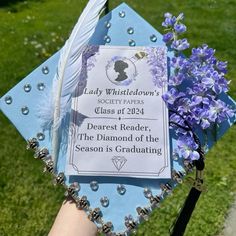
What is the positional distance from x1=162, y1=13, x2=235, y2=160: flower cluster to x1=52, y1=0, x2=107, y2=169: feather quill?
0.25 m

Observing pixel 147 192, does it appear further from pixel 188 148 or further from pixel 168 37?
pixel 168 37

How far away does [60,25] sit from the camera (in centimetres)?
590

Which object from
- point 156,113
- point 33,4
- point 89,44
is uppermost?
point 89,44

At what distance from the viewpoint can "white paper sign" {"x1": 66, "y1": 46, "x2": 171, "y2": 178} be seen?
1.39 m

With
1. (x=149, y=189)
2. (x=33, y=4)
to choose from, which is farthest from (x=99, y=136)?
(x=33, y=4)

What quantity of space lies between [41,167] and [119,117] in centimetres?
217

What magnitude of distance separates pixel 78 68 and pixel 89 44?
89mm

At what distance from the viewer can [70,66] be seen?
144 cm

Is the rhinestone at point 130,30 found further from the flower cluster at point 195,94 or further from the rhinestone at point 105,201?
the rhinestone at point 105,201

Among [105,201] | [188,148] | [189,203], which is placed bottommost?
[189,203]

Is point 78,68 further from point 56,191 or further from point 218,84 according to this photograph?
point 56,191

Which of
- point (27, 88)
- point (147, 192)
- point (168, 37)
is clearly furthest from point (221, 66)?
point (27, 88)

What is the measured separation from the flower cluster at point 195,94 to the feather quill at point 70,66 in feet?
0.81

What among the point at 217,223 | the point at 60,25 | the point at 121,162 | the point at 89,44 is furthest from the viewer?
the point at 60,25
